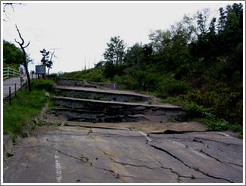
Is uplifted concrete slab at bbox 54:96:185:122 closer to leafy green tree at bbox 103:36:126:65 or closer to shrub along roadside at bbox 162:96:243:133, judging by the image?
shrub along roadside at bbox 162:96:243:133

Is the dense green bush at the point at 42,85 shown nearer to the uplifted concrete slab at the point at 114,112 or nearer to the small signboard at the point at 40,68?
the small signboard at the point at 40,68

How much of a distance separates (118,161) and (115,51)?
1551 inches

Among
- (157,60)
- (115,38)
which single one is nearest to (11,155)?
(157,60)

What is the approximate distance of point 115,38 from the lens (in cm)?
4297

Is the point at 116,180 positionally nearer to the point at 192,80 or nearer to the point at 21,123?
the point at 21,123

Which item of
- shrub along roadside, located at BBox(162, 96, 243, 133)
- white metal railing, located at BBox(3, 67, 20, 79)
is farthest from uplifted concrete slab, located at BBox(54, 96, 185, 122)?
white metal railing, located at BBox(3, 67, 20, 79)

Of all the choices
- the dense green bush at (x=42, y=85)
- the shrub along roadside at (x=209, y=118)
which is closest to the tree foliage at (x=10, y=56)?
the dense green bush at (x=42, y=85)

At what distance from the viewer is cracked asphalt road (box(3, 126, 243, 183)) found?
3111 millimetres

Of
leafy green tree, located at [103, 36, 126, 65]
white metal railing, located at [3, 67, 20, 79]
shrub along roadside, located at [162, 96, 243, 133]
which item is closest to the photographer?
shrub along roadside, located at [162, 96, 243, 133]

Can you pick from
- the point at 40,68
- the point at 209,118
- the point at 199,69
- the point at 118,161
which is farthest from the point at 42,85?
Answer: the point at 199,69

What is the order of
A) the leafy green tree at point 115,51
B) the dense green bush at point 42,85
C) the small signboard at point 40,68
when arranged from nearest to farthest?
1. the dense green bush at point 42,85
2. the small signboard at point 40,68
3. the leafy green tree at point 115,51

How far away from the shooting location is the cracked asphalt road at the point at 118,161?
3.11m

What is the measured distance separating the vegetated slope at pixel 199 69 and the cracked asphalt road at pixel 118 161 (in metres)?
4.26

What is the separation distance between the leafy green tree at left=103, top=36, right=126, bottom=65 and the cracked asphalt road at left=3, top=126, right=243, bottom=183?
36.2 metres
